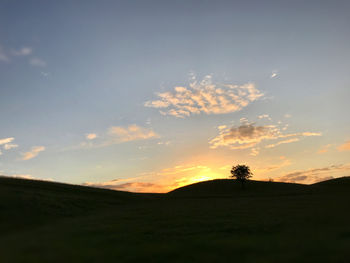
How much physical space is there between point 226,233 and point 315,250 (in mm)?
6039

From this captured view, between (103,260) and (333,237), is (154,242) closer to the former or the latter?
(103,260)

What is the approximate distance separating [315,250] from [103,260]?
9618 mm

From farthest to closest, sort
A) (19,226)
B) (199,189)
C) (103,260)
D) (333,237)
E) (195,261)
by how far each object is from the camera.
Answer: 1. (199,189)
2. (19,226)
3. (333,237)
4. (103,260)
5. (195,261)

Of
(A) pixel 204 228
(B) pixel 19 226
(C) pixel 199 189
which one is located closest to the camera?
(A) pixel 204 228

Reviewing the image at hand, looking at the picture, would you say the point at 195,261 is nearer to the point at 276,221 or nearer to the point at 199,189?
the point at 276,221

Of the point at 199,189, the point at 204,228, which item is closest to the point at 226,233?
the point at 204,228

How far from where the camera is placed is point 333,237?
14.0 m

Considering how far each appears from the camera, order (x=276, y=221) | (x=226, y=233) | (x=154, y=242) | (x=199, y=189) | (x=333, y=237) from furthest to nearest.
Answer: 1. (x=199, y=189)
2. (x=276, y=221)
3. (x=226, y=233)
4. (x=154, y=242)
5. (x=333, y=237)

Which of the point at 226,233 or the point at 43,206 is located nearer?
the point at 226,233

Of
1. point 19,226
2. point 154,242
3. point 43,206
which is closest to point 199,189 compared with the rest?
point 43,206

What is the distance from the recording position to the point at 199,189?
95.2 metres

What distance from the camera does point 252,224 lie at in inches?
763

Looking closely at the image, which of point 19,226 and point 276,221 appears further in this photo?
point 19,226

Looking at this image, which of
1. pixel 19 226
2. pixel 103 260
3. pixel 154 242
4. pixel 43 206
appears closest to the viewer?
pixel 103 260
